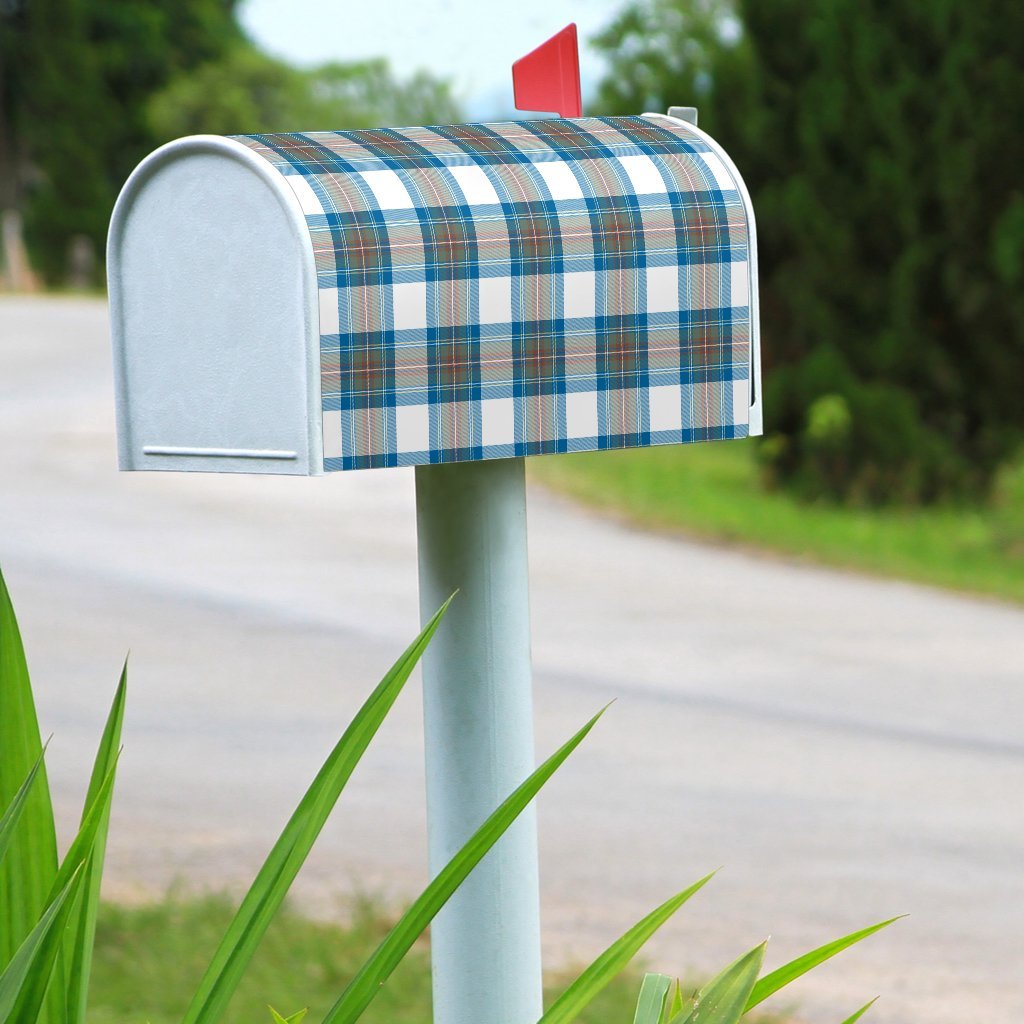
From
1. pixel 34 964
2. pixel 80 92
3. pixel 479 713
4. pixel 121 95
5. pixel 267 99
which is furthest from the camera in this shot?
pixel 121 95

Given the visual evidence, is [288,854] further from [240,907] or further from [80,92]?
[80,92]

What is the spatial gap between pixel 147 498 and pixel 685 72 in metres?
4.17

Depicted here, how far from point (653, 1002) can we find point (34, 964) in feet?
1.78

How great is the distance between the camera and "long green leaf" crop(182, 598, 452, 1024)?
1.50 metres

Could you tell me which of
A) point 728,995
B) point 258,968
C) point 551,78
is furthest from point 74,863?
point 258,968

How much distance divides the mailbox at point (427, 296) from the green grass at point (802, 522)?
652 cm

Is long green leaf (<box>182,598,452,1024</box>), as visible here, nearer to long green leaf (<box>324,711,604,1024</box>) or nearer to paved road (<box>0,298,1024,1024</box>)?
long green leaf (<box>324,711,604,1024</box>)

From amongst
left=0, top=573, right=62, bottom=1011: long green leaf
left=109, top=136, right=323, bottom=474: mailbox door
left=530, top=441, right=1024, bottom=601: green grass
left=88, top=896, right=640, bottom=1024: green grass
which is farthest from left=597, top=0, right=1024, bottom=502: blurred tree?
left=0, top=573, right=62, bottom=1011: long green leaf

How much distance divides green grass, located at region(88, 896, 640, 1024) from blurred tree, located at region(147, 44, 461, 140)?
24.3 meters

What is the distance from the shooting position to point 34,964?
4.88 ft

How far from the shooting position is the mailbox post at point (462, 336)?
5.27 ft

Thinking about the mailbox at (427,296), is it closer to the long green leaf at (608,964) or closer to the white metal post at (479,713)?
the white metal post at (479,713)

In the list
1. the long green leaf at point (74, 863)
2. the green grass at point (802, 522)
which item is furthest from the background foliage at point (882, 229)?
the long green leaf at point (74, 863)

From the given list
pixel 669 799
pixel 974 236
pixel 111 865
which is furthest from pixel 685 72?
pixel 111 865
